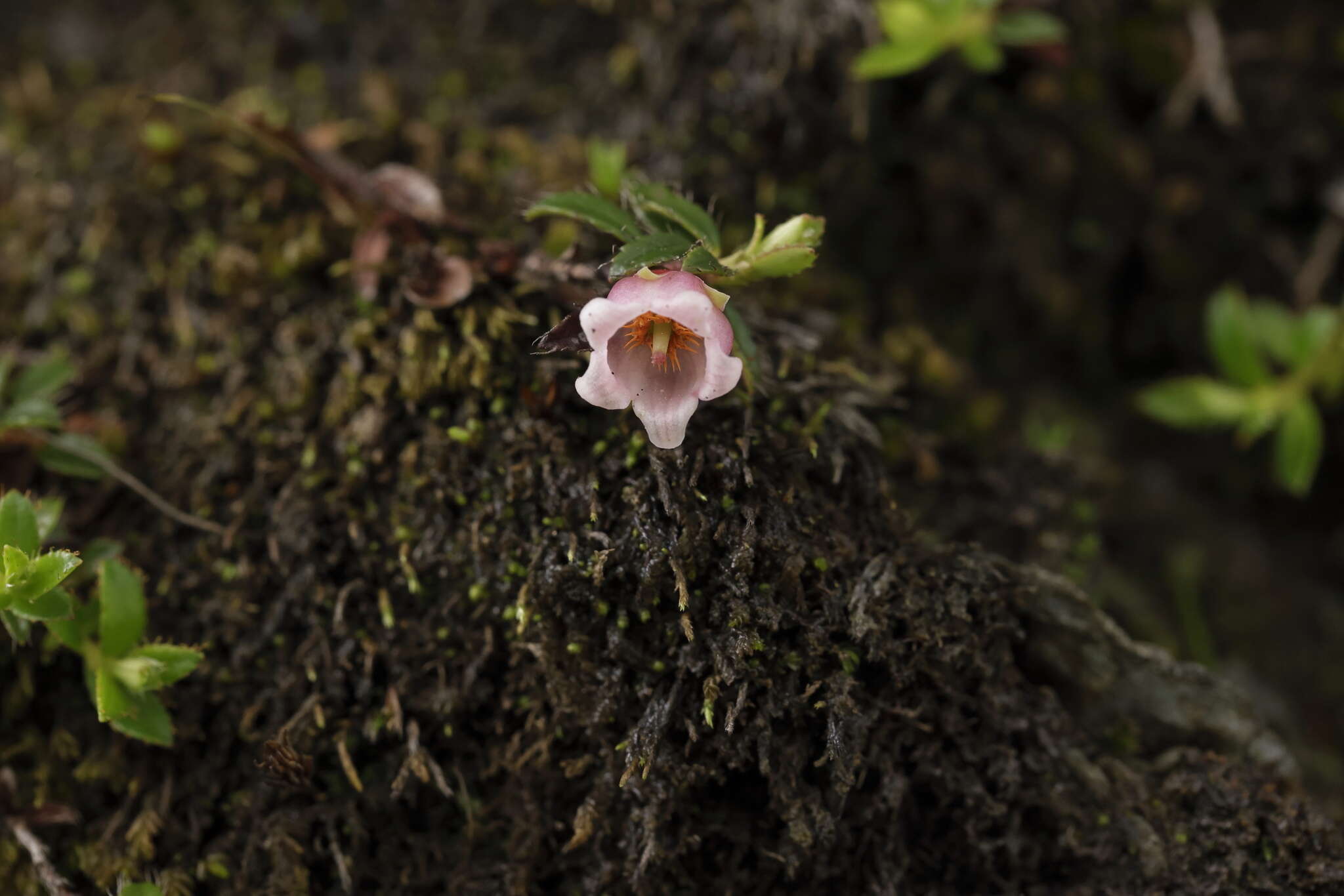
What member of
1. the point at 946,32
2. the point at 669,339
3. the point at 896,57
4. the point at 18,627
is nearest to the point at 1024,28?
the point at 946,32

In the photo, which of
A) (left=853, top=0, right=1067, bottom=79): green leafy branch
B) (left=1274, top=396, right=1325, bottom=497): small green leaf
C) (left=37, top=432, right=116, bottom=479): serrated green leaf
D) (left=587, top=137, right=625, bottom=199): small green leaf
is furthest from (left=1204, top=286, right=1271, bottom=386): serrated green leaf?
(left=37, top=432, right=116, bottom=479): serrated green leaf

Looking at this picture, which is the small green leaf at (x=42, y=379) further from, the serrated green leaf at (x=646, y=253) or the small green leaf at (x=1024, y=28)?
the small green leaf at (x=1024, y=28)

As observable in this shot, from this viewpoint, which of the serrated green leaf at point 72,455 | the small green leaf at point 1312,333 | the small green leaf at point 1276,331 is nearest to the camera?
the serrated green leaf at point 72,455

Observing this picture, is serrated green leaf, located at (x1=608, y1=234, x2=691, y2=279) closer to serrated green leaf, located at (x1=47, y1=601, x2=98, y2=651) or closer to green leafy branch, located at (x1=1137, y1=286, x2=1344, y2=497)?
serrated green leaf, located at (x1=47, y1=601, x2=98, y2=651)

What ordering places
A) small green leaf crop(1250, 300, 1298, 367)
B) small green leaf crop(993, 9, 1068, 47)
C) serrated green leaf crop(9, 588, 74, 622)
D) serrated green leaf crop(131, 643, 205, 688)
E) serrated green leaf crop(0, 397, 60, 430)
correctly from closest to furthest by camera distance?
1. serrated green leaf crop(9, 588, 74, 622)
2. serrated green leaf crop(131, 643, 205, 688)
3. serrated green leaf crop(0, 397, 60, 430)
4. small green leaf crop(993, 9, 1068, 47)
5. small green leaf crop(1250, 300, 1298, 367)

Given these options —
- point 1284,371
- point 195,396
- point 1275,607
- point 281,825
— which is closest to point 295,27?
point 195,396

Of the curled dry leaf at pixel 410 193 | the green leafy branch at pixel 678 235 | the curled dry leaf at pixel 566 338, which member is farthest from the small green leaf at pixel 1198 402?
the curled dry leaf at pixel 410 193
